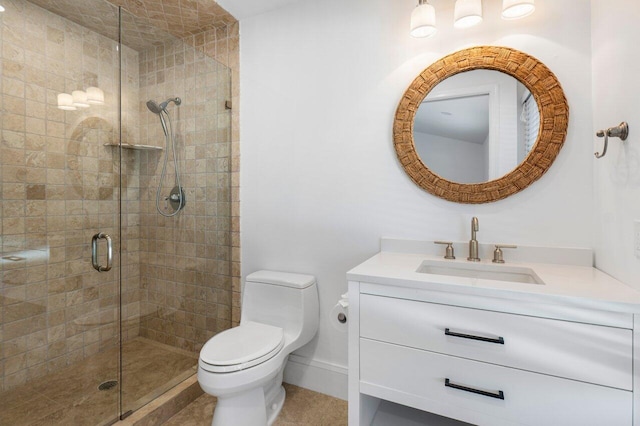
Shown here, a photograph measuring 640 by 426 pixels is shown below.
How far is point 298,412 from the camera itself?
1736mm

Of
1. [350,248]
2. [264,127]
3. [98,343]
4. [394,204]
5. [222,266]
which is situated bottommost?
[98,343]

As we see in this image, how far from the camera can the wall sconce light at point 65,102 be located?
1598 millimetres

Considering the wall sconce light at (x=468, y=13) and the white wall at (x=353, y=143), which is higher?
the wall sconce light at (x=468, y=13)

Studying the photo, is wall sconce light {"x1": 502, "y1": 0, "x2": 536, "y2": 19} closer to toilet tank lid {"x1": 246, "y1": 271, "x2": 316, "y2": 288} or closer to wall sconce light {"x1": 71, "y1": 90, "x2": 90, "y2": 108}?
toilet tank lid {"x1": 246, "y1": 271, "x2": 316, "y2": 288}

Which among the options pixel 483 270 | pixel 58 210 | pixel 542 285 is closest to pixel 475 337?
pixel 542 285

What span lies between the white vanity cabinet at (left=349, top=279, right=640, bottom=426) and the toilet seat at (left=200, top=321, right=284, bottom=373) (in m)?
0.46

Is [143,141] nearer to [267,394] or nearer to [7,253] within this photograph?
[7,253]

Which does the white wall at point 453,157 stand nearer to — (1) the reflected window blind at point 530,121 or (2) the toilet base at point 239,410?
(1) the reflected window blind at point 530,121

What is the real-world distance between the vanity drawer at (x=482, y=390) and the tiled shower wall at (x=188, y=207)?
51.1 inches

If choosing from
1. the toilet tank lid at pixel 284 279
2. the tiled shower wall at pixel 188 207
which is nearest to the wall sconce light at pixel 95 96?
the tiled shower wall at pixel 188 207

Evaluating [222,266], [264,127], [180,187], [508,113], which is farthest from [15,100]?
[508,113]

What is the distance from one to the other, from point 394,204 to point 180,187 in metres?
1.35

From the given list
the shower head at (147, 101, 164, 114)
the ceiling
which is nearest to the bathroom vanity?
the shower head at (147, 101, 164, 114)

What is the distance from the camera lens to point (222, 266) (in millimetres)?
2203
